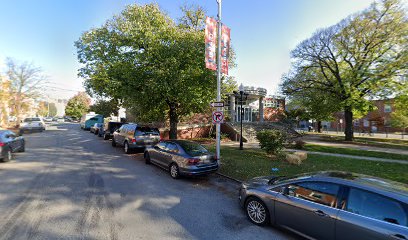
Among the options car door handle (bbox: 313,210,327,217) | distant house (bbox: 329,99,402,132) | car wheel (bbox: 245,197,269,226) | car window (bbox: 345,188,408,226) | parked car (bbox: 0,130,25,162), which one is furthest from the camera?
distant house (bbox: 329,99,402,132)

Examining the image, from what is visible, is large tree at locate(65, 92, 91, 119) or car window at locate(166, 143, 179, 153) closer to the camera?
car window at locate(166, 143, 179, 153)

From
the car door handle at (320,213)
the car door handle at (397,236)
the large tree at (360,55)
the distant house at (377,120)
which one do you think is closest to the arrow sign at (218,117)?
the car door handle at (320,213)

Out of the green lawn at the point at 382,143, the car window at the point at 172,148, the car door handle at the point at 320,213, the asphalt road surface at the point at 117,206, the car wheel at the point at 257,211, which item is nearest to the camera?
the car door handle at the point at 320,213

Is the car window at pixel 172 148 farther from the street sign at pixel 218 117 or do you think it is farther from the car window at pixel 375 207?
the car window at pixel 375 207

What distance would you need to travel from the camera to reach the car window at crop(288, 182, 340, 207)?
3471mm

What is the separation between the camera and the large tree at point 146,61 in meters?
11.7

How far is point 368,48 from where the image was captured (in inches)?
757

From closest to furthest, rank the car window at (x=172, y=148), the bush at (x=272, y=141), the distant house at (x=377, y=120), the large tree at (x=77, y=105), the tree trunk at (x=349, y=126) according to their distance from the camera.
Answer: the car window at (x=172, y=148) → the bush at (x=272, y=141) → the tree trunk at (x=349, y=126) → the distant house at (x=377, y=120) → the large tree at (x=77, y=105)

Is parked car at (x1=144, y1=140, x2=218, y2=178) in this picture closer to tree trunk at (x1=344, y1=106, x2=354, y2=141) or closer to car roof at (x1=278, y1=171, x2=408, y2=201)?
car roof at (x1=278, y1=171, x2=408, y2=201)

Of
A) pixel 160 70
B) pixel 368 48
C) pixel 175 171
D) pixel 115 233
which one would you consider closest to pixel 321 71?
pixel 368 48

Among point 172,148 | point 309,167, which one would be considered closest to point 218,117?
point 172,148

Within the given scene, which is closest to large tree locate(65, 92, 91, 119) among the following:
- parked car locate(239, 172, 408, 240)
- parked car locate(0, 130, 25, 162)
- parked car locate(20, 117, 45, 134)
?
parked car locate(20, 117, 45, 134)

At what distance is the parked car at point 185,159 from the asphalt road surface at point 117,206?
0.39 metres

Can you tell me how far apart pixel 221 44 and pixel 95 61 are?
30.0 ft
